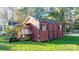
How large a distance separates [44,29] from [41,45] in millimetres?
246

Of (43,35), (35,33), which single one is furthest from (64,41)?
(35,33)

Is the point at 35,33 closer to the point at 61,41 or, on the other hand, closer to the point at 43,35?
the point at 43,35

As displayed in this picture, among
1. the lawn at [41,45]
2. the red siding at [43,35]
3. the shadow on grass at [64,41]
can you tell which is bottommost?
the lawn at [41,45]

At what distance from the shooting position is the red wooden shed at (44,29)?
293 centimetres

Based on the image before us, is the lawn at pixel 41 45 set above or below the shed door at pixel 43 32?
below

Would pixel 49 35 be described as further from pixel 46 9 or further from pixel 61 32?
pixel 46 9

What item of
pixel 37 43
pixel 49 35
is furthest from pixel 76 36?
pixel 37 43

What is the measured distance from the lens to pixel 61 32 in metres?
2.95

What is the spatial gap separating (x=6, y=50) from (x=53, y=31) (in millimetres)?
760

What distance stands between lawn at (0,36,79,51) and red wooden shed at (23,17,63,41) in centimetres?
9

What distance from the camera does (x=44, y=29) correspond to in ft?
9.70

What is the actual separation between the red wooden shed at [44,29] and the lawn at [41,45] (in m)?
0.09

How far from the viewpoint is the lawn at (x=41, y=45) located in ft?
9.55
